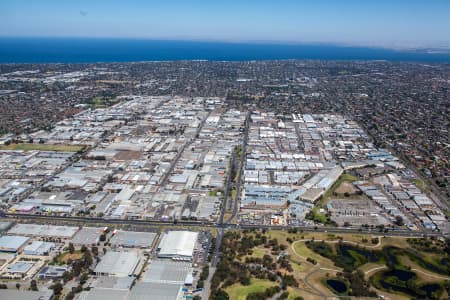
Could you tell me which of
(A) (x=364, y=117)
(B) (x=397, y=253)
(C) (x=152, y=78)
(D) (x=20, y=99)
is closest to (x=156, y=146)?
(B) (x=397, y=253)

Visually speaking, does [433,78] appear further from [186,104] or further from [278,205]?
[278,205]

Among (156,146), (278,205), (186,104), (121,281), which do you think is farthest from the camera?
(186,104)

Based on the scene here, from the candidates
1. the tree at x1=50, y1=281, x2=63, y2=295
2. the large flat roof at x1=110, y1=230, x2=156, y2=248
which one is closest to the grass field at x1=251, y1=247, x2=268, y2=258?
the large flat roof at x1=110, y1=230, x2=156, y2=248

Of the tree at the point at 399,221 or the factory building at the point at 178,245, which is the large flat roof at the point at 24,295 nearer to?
the factory building at the point at 178,245

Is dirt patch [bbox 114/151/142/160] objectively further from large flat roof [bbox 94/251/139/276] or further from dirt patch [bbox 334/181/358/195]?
dirt patch [bbox 334/181/358/195]

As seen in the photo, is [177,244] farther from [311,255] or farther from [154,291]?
[311,255]

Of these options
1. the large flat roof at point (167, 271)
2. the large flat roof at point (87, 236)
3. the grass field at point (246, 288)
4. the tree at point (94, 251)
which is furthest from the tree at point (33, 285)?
the grass field at point (246, 288)

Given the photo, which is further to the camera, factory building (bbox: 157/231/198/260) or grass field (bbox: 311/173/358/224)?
grass field (bbox: 311/173/358/224)
